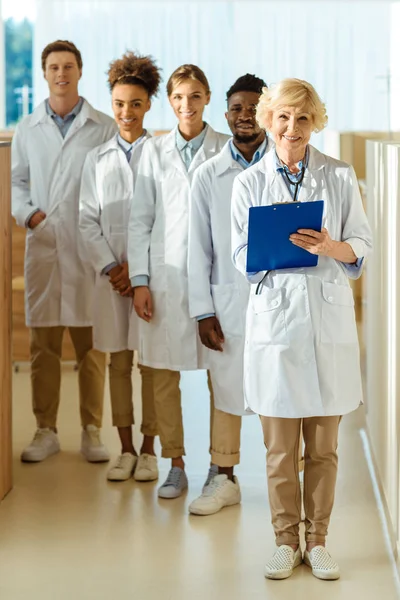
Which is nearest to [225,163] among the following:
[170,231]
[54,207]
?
[170,231]

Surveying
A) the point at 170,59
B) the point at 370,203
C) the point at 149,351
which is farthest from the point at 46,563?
the point at 170,59

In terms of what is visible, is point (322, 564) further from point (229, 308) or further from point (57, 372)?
point (57, 372)

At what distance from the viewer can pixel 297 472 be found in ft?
8.91

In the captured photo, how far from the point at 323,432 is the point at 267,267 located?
17.9 inches

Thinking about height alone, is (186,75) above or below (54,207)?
above

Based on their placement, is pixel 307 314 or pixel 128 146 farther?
pixel 128 146

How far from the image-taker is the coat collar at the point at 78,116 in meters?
3.71

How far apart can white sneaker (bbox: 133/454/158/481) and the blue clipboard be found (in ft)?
3.91

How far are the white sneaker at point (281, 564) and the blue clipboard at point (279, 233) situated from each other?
0.76 metres

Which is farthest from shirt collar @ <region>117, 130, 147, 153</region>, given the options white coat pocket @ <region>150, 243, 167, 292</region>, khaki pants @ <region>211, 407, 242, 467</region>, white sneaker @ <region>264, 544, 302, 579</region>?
white sneaker @ <region>264, 544, 302, 579</region>

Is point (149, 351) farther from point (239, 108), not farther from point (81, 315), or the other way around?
point (239, 108)

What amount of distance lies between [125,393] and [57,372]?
394mm

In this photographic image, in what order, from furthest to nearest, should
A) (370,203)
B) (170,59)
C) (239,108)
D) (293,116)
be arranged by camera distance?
(170,59), (370,203), (239,108), (293,116)

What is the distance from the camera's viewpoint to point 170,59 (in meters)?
10.7
